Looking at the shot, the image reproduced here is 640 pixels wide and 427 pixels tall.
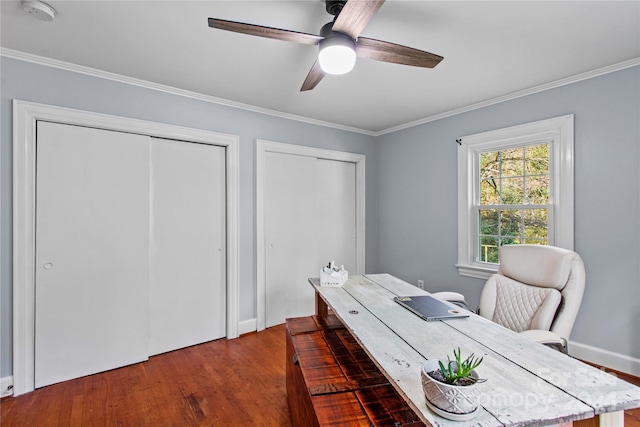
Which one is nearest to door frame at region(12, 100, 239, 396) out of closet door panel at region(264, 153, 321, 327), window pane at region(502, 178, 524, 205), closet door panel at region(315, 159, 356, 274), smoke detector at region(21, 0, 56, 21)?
smoke detector at region(21, 0, 56, 21)

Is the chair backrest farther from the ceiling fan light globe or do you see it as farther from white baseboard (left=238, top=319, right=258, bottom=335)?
white baseboard (left=238, top=319, right=258, bottom=335)

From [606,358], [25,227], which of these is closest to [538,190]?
[606,358]

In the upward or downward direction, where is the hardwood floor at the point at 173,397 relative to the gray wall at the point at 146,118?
downward

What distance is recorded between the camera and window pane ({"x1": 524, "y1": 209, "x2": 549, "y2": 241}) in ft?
9.18

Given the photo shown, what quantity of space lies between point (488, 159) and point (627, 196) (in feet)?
3.78

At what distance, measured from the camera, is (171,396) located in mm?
2102

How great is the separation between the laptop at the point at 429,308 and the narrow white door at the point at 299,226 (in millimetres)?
1914

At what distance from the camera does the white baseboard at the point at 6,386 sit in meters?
2.06

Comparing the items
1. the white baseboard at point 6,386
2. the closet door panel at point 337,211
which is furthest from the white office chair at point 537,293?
the white baseboard at point 6,386

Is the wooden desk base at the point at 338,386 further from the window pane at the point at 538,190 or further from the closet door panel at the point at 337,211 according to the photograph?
the window pane at the point at 538,190

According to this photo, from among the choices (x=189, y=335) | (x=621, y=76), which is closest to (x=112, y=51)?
(x=189, y=335)

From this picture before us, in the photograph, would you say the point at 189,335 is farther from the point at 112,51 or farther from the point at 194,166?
the point at 112,51

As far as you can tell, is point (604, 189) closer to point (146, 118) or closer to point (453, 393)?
point (453, 393)

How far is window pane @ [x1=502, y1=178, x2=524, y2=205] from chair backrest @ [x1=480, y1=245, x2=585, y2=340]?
1.02 m
